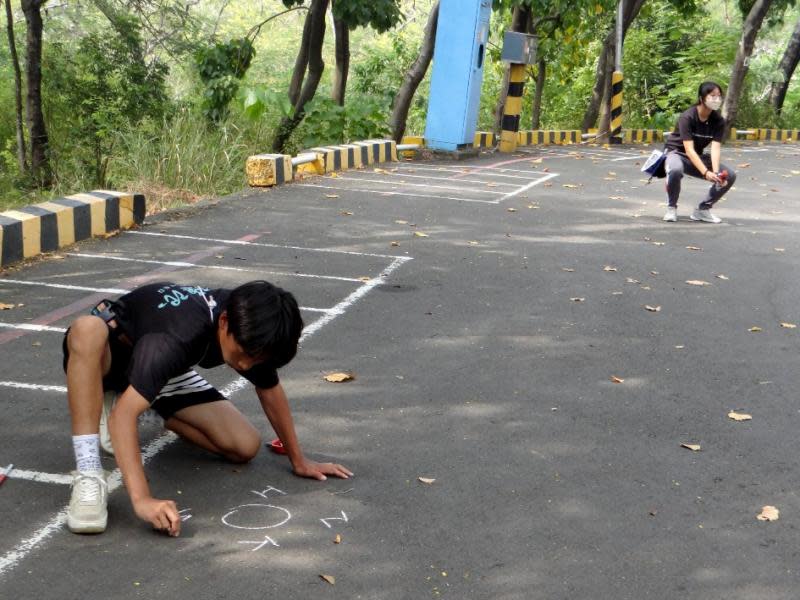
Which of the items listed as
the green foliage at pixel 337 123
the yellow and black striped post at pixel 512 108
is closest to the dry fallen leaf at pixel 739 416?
the green foliage at pixel 337 123

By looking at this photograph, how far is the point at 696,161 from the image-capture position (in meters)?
11.3

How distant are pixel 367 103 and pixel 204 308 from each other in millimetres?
14831

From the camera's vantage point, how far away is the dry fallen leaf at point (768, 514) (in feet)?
13.9

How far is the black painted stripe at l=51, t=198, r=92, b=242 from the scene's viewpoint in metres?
9.20

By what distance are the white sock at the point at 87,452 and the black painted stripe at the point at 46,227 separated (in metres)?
5.14

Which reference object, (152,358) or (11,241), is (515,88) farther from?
(152,358)

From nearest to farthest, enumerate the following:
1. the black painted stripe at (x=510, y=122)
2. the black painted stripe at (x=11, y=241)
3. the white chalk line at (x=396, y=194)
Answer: the black painted stripe at (x=11, y=241)
the white chalk line at (x=396, y=194)
the black painted stripe at (x=510, y=122)

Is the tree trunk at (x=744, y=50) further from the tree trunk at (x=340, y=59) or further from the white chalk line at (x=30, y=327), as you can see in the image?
the white chalk line at (x=30, y=327)

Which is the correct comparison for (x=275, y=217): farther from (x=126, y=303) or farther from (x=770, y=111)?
(x=770, y=111)

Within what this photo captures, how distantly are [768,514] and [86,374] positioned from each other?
2701mm

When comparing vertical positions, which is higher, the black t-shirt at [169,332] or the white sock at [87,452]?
the black t-shirt at [169,332]

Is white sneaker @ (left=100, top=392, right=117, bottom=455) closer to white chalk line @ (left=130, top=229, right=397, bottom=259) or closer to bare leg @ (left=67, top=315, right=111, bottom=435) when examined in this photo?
bare leg @ (left=67, top=315, right=111, bottom=435)

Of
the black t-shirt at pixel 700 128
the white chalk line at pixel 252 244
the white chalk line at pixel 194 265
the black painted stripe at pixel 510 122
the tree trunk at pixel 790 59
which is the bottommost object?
the white chalk line at pixel 194 265

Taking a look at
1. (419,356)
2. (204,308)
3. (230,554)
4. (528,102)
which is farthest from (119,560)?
(528,102)
